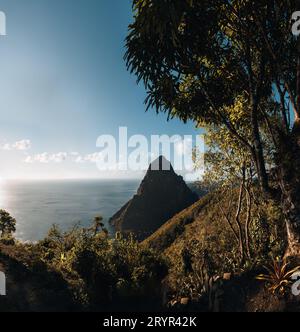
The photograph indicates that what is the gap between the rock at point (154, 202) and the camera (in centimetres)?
14900

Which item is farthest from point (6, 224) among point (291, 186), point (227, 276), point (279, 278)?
point (291, 186)

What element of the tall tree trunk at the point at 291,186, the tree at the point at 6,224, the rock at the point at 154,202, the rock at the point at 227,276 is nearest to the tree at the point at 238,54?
the tall tree trunk at the point at 291,186

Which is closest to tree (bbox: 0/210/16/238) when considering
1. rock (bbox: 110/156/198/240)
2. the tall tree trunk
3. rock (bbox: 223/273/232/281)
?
rock (bbox: 223/273/232/281)

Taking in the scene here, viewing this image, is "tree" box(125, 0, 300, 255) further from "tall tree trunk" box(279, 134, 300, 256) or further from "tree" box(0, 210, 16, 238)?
"tree" box(0, 210, 16, 238)

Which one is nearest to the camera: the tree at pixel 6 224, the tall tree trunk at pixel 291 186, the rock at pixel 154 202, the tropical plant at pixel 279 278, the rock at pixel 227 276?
the tropical plant at pixel 279 278

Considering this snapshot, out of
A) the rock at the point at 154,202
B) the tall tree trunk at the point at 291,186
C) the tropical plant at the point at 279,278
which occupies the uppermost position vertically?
the tall tree trunk at the point at 291,186

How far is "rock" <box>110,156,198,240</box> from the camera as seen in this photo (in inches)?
5866

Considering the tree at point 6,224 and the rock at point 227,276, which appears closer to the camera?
the rock at point 227,276

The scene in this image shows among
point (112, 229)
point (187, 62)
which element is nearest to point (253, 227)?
point (187, 62)

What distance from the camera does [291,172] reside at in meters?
8.02

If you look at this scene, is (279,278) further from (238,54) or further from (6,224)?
(6,224)

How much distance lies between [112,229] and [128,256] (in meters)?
132

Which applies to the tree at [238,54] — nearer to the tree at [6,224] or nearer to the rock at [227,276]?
the rock at [227,276]

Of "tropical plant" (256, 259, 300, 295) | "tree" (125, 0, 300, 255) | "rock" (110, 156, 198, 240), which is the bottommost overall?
"rock" (110, 156, 198, 240)
